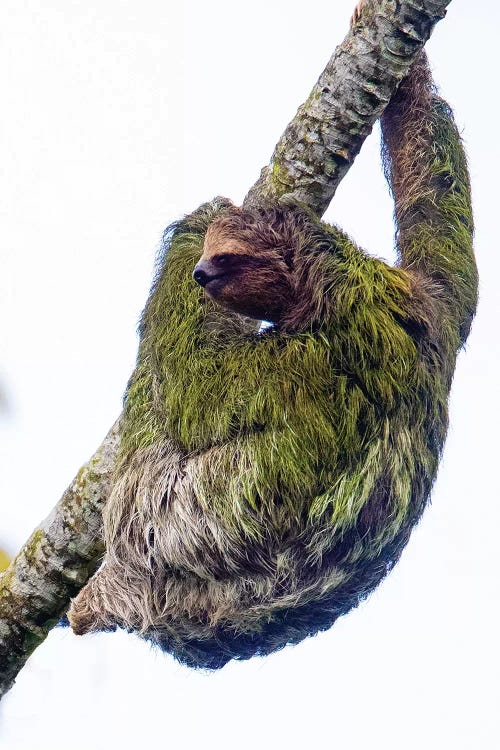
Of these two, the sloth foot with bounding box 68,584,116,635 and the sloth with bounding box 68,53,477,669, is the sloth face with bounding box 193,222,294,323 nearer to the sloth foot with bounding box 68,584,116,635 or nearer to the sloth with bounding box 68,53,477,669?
the sloth with bounding box 68,53,477,669

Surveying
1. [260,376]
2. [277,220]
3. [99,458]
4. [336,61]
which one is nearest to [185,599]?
Result: [99,458]

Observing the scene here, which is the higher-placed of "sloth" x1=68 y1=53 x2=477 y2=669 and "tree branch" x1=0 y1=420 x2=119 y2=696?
"sloth" x1=68 y1=53 x2=477 y2=669

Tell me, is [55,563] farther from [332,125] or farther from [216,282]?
[332,125]

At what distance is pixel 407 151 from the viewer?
8.12 metres

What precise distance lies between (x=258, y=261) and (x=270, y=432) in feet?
3.63

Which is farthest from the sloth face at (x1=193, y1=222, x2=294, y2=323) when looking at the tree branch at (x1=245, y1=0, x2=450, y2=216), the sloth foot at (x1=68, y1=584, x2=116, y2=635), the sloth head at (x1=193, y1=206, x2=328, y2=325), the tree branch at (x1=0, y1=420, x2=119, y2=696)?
the sloth foot at (x1=68, y1=584, x2=116, y2=635)

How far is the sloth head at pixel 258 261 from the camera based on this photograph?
6.23 metres

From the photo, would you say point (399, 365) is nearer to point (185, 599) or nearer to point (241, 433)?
point (241, 433)

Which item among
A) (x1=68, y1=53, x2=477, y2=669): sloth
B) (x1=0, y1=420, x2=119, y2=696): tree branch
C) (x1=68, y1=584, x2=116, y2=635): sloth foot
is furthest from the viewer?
(x1=68, y1=584, x2=116, y2=635): sloth foot

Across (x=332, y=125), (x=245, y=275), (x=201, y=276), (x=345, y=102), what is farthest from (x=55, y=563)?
(x=345, y=102)

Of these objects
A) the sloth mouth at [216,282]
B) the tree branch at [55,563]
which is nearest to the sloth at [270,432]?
the sloth mouth at [216,282]

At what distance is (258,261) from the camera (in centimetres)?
634

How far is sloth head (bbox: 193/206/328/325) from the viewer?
6.23 m

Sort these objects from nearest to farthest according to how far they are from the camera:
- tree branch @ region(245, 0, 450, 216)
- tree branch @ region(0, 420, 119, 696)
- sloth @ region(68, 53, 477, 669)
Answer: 1. sloth @ region(68, 53, 477, 669)
2. tree branch @ region(245, 0, 450, 216)
3. tree branch @ region(0, 420, 119, 696)
